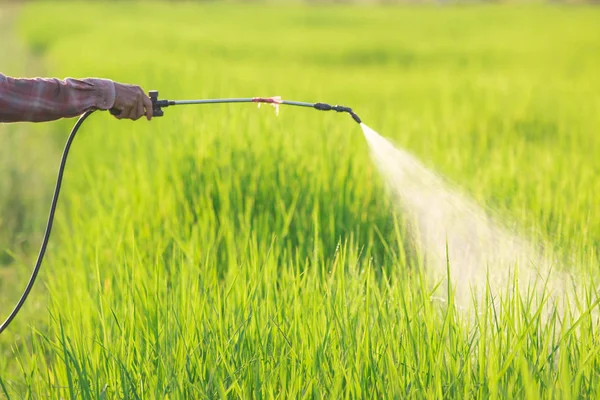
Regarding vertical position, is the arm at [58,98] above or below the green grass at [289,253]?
above

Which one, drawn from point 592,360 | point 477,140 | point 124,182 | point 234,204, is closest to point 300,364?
point 592,360

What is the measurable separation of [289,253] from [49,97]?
97 centimetres

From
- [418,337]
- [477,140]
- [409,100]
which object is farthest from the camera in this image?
[409,100]

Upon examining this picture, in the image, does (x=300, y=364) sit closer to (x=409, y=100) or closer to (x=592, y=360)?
(x=592, y=360)

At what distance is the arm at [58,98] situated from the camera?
72.6 inches

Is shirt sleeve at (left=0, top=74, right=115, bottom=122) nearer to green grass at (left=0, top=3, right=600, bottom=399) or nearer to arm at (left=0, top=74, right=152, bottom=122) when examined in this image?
arm at (left=0, top=74, right=152, bottom=122)

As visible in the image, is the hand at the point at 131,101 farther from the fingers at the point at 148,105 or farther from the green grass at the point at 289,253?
the green grass at the point at 289,253

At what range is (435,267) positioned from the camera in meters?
2.60

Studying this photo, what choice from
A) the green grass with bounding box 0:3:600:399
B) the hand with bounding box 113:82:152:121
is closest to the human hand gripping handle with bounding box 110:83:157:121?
the hand with bounding box 113:82:152:121

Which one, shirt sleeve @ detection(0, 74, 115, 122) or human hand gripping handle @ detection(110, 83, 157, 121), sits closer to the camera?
shirt sleeve @ detection(0, 74, 115, 122)

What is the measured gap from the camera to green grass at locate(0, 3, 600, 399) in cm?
178

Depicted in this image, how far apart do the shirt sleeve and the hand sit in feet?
0.09

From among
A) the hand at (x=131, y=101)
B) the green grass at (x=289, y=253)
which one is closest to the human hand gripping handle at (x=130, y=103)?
the hand at (x=131, y=101)

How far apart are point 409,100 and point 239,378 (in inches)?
239
